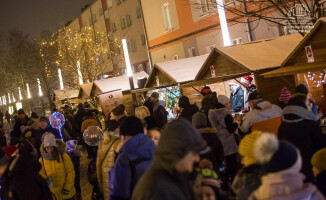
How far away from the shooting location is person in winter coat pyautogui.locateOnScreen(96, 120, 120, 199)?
6.26 meters

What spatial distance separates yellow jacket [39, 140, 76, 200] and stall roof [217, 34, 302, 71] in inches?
224

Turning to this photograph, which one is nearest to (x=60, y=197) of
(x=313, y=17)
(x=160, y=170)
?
(x=160, y=170)

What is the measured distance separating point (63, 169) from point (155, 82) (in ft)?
→ 32.2

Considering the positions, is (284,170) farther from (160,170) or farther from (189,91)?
(189,91)

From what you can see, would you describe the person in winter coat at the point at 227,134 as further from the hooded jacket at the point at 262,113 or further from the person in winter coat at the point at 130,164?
the person in winter coat at the point at 130,164

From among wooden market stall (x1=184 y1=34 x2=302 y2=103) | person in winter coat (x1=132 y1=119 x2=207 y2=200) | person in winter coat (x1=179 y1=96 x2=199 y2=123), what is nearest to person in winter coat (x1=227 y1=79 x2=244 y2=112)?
wooden market stall (x1=184 y1=34 x2=302 y2=103)

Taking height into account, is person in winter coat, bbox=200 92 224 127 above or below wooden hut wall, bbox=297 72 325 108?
above

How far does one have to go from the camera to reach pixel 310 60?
938 centimetres

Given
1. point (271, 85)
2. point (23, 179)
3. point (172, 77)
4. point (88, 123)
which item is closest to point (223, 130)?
point (23, 179)

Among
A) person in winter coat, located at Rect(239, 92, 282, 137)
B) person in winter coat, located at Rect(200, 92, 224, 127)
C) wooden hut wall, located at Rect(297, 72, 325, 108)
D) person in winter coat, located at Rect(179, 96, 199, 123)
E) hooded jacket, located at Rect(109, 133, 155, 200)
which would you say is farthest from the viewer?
wooden hut wall, located at Rect(297, 72, 325, 108)

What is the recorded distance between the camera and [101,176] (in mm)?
6410

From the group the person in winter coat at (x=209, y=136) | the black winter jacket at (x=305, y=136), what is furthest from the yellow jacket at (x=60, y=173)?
the black winter jacket at (x=305, y=136)

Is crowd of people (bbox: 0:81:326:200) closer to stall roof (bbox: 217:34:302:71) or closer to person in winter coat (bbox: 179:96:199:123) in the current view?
person in winter coat (bbox: 179:96:199:123)

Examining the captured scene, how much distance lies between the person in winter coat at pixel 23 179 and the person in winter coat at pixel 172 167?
2530mm
